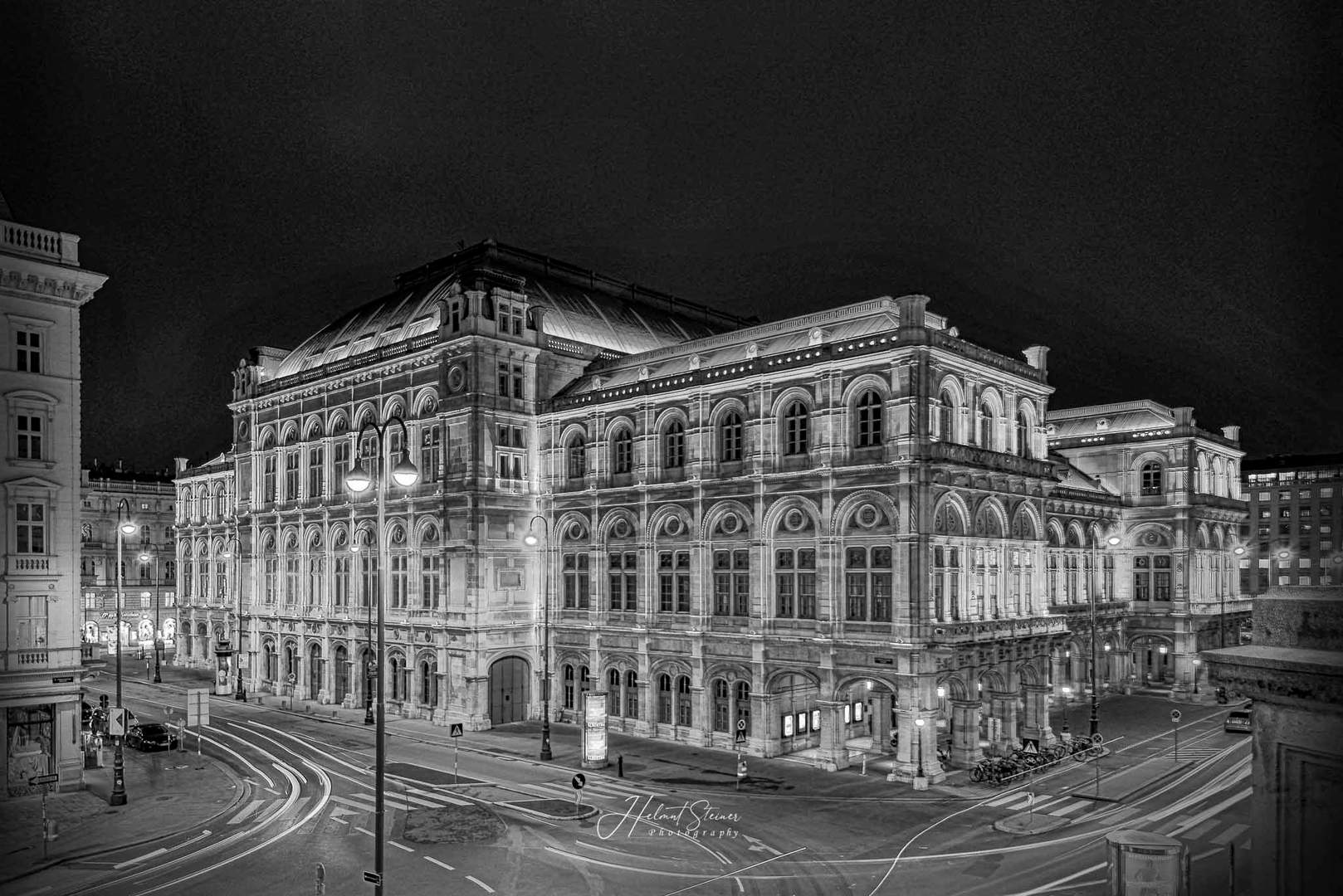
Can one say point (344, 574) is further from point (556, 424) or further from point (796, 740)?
point (796, 740)

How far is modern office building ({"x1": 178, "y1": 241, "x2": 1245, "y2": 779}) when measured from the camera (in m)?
45.8

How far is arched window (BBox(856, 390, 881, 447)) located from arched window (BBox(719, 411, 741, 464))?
7590 millimetres

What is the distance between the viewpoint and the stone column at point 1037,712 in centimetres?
5100

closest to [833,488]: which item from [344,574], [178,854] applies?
[178,854]

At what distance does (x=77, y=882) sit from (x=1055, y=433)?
232 ft

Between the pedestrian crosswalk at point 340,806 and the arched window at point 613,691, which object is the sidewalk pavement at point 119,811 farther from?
the arched window at point 613,691

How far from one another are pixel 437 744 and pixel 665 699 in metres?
12.5

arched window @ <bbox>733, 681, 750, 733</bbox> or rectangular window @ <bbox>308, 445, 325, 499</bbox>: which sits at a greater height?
rectangular window @ <bbox>308, 445, 325, 499</bbox>

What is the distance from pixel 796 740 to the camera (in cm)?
4991

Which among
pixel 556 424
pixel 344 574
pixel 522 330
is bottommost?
pixel 344 574

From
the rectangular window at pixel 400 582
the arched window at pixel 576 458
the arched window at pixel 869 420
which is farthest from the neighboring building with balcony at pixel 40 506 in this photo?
the arched window at pixel 869 420

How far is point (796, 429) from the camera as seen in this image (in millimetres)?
49594

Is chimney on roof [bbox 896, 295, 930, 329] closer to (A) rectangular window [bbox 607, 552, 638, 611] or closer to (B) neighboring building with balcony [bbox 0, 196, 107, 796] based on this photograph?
(A) rectangular window [bbox 607, 552, 638, 611]

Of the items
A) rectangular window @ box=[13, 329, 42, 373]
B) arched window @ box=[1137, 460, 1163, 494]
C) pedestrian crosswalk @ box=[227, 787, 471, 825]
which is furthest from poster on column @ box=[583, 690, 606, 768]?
arched window @ box=[1137, 460, 1163, 494]
